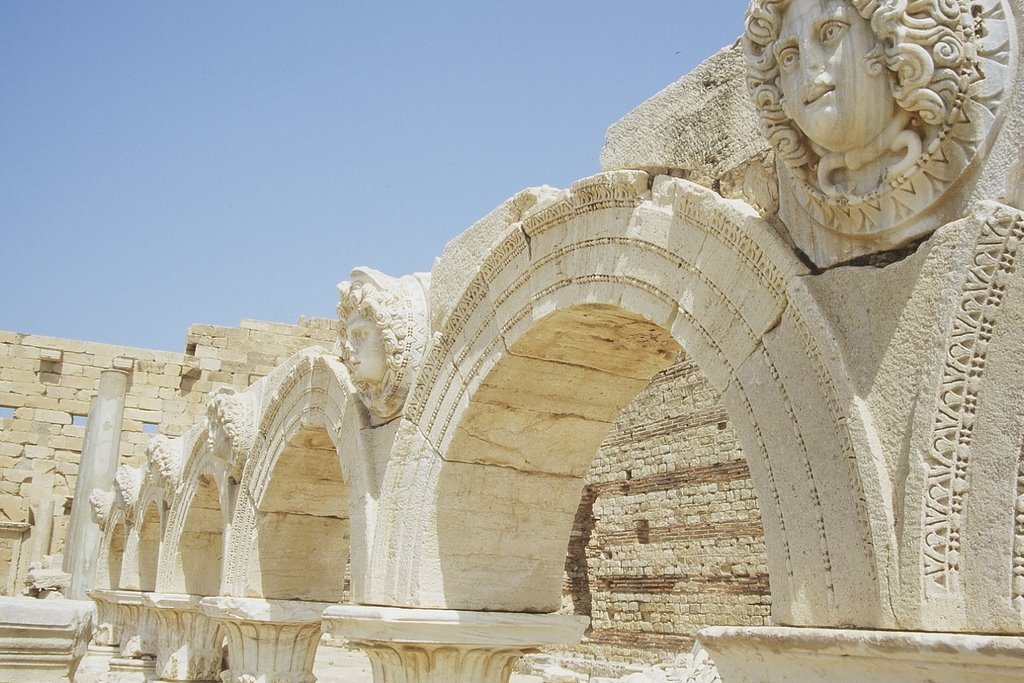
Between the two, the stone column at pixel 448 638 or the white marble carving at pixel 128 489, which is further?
the white marble carving at pixel 128 489

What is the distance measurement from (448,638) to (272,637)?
106 inches

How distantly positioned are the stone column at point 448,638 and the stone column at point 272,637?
216 cm

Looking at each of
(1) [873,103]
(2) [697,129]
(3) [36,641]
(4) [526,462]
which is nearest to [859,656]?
(1) [873,103]

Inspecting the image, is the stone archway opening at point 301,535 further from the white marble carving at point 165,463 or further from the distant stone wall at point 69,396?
the distant stone wall at point 69,396

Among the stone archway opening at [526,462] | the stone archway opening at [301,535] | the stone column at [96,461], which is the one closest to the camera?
the stone archway opening at [526,462]

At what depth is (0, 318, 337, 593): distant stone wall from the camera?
1680 centimetres

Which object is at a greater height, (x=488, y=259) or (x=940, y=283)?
(x=488, y=259)

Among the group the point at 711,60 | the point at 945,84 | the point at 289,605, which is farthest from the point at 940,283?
the point at 289,605

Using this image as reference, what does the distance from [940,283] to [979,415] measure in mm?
319

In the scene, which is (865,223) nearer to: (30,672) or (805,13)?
(805,13)

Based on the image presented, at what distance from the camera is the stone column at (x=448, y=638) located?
4547mm

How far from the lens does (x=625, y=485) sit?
14.1 m

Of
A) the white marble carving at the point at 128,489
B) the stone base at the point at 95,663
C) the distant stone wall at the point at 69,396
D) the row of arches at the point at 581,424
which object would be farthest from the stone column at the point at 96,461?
the row of arches at the point at 581,424

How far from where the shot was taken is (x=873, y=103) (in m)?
2.47
